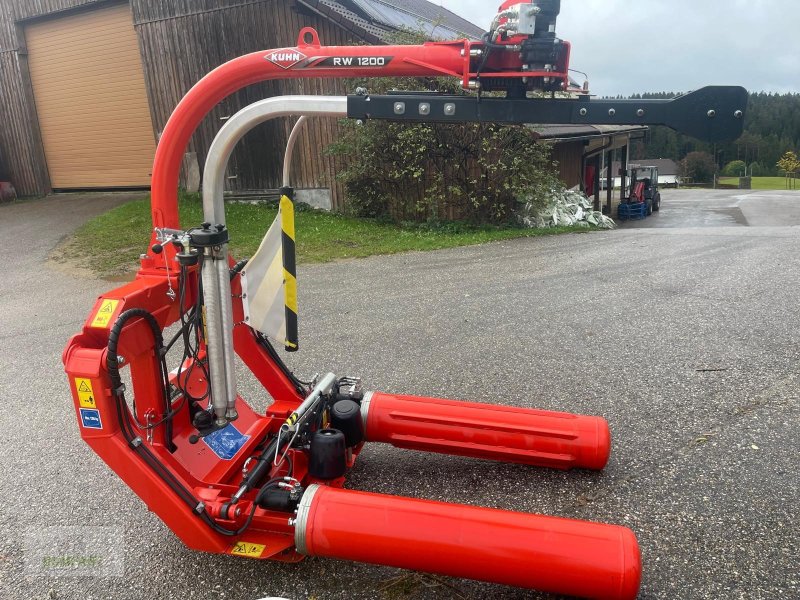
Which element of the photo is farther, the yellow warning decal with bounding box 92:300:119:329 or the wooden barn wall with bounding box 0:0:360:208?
the wooden barn wall with bounding box 0:0:360:208

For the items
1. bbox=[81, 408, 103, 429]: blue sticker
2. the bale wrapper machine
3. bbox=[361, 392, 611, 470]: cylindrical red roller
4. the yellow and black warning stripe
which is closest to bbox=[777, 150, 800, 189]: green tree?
bbox=[361, 392, 611, 470]: cylindrical red roller

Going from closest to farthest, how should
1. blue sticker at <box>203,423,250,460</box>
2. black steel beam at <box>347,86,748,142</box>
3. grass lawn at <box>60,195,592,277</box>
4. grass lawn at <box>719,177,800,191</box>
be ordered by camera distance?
black steel beam at <box>347,86,748,142</box>
blue sticker at <box>203,423,250,460</box>
grass lawn at <box>60,195,592,277</box>
grass lawn at <box>719,177,800,191</box>

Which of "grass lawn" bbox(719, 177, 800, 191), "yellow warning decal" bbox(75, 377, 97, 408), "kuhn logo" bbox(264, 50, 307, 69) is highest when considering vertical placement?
"kuhn logo" bbox(264, 50, 307, 69)

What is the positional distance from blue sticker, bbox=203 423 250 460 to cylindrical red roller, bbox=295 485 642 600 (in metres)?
0.81

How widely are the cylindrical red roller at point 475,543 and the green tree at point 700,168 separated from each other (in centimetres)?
9021

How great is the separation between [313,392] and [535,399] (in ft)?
6.38

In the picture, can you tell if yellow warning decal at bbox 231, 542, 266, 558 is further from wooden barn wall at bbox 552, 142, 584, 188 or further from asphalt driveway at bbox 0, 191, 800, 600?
wooden barn wall at bbox 552, 142, 584, 188

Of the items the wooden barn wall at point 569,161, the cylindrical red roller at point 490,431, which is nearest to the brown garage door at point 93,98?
the wooden barn wall at point 569,161

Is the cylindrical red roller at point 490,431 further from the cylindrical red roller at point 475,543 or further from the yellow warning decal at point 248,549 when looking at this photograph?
the yellow warning decal at point 248,549

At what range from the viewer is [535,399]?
179 inches

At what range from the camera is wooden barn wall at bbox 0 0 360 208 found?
46.5 ft

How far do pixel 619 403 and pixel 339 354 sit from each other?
8.36 ft

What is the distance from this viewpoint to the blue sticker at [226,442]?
3273mm

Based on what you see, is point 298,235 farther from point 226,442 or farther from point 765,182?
point 765,182
